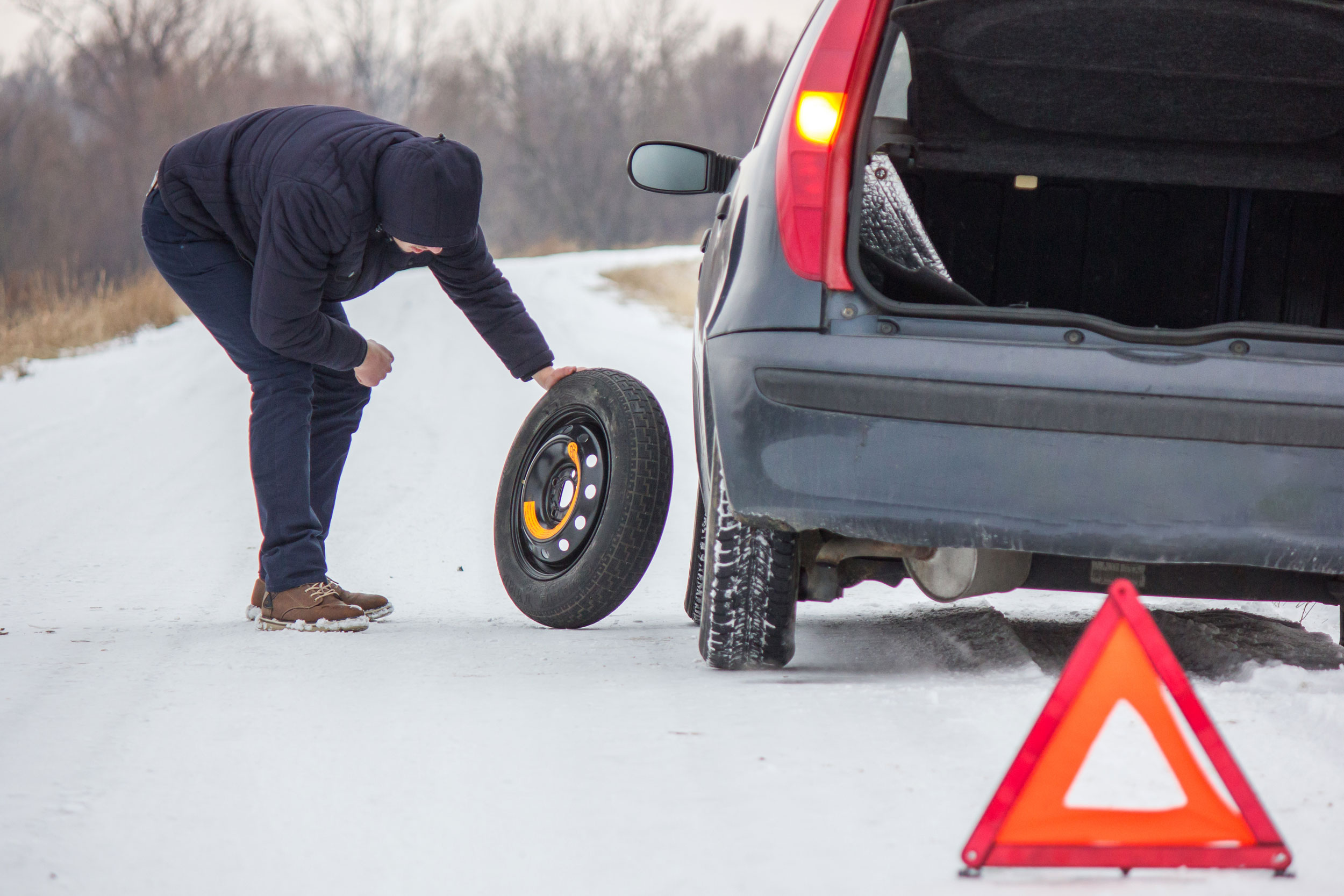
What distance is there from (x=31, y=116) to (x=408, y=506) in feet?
93.1

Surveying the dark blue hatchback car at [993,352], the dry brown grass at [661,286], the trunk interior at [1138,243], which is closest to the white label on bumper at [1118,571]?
the dark blue hatchback car at [993,352]

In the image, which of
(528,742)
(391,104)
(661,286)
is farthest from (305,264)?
(391,104)

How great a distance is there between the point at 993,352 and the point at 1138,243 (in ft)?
4.53

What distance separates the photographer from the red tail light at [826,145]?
85.4 inches

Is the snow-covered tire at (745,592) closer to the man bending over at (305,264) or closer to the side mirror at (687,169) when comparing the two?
the side mirror at (687,169)

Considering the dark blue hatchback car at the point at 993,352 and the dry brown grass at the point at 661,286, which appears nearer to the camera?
the dark blue hatchback car at the point at 993,352

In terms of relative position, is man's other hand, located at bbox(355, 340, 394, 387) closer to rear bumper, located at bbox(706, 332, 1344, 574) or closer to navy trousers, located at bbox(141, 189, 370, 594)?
navy trousers, located at bbox(141, 189, 370, 594)

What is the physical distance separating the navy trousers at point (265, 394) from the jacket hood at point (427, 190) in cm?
58

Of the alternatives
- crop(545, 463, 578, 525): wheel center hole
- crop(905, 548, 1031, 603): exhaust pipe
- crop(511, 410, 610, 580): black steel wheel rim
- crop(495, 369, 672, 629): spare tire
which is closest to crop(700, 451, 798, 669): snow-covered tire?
crop(905, 548, 1031, 603): exhaust pipe

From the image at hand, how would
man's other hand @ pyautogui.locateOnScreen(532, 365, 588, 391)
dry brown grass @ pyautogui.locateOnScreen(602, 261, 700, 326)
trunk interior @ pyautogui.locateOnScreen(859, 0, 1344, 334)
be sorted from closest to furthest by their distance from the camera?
trunk interior @ pyautogui.locateOnScreen(859, 0, 1344, 334) → man's other hand @ pyautogui.locateOnScreen(532, 365, 588, 391) → dry brown grass @ pyautogui.locateOnScreen(602, 261, 700, 326)

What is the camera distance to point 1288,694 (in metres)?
2.24

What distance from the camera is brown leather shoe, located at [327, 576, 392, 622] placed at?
348 centimetres

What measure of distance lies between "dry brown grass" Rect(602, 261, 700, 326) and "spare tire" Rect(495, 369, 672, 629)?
9666 millimetres

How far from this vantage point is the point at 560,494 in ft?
11.3
